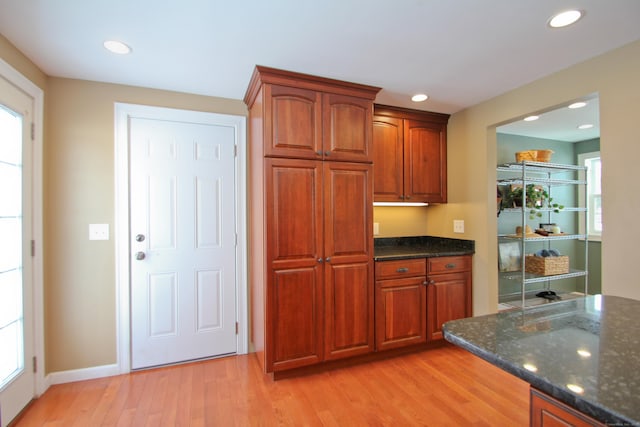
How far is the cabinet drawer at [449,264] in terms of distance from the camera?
2.74m

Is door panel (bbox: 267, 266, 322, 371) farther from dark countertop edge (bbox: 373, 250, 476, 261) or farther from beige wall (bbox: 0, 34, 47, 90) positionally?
beige wall (bbox: 0, 34, 47, 90)

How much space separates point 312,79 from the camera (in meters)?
2.27

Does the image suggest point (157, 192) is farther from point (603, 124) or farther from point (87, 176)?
point (603, 124)

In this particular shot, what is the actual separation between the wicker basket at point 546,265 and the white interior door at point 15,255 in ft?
14.8

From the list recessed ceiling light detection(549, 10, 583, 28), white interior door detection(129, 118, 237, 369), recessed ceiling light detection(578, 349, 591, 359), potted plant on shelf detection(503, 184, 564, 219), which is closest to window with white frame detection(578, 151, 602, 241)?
potted plant on shelf detection(503, 184, 564, 219)

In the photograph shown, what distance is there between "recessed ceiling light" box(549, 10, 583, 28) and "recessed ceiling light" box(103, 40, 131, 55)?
2491mm

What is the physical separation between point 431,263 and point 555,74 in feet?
5.73

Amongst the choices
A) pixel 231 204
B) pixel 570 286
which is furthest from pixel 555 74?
pixel 570 286

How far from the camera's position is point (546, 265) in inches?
127

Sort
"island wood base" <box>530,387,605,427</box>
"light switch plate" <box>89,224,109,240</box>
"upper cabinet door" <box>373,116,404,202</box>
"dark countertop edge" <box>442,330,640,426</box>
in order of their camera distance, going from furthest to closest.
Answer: "upper cabinet door" <box>373,116,404,202</box> → "light switch plate" <box>89,224,109,240</box> → "island wood base" <box>530,387,605,427</box> → "dark countertop edge" <box>442,330,640,426</box>

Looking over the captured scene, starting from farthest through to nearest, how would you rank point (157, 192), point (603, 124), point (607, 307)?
point (157, 192)
point (603, 124)
point (607, 307)

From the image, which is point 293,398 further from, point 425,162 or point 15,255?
point 425,162

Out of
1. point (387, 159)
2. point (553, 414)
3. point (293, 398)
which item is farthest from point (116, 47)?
point (553, 414)

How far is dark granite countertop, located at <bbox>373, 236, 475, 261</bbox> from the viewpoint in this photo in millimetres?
2699
